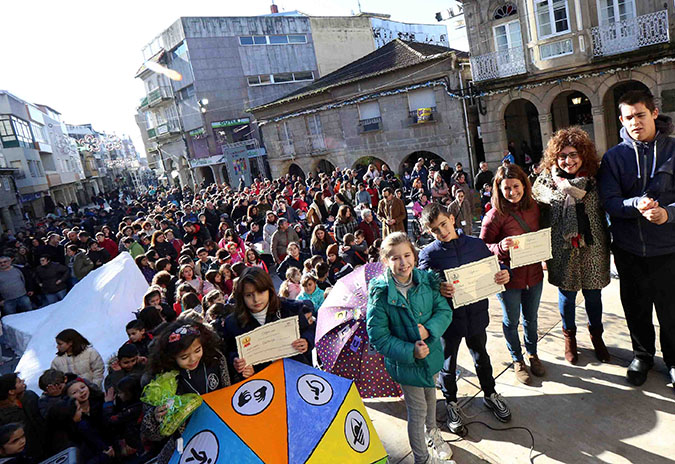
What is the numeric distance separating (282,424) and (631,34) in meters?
15.8

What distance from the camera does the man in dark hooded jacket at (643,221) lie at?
3.38 m

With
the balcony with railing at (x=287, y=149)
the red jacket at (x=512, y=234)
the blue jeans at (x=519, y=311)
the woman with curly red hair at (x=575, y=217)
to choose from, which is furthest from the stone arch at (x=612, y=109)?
the balcony with railing at (x=287, y=149)

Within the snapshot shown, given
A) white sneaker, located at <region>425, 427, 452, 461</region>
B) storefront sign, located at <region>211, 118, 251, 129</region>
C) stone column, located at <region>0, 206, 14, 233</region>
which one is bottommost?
white sneaker, located at <region>425, 427, 452, 461</region>

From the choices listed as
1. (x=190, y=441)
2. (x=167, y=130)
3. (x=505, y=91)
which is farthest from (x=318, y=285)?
(x=167, y=130)

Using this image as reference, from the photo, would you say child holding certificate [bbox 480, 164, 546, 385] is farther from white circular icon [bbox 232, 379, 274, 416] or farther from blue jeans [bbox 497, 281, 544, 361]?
white circular icon [bbox 232, 379, 274, 416]

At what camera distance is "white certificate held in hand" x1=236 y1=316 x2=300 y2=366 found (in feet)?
10.3

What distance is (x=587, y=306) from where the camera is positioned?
4066mm

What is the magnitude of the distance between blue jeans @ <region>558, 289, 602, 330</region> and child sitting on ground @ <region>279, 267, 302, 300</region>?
3.28m

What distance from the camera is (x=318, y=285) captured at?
6.22 metres

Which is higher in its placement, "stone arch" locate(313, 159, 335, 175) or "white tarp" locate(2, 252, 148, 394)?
"stone arch" locate(313, 159, 335, 175)

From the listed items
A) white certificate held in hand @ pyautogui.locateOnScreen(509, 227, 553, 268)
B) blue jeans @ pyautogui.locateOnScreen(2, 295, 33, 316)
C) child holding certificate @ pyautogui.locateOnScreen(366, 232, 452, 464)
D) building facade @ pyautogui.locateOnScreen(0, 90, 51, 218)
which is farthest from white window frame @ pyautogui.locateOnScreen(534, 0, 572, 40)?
building facade @ pyautogui.locateOnScreen(0, 90, 51, 218)

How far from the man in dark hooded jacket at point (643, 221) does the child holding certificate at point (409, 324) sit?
5.67 ft

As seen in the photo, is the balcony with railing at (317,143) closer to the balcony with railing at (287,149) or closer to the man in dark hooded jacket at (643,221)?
the balcony with railing at (287,149)

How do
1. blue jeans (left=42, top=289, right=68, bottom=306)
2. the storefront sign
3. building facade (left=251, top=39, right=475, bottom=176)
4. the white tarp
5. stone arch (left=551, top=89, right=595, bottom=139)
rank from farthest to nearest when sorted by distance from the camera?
the storefront sign
building facade (left=251, top=39, right=475, bottom=176)
stone arch (left=551, top=89, right=595, bottom=139)
blue jeans (left=42, top=289, right=68, bottom=306)
the white tarp
